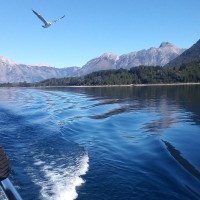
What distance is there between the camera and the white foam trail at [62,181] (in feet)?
47.1

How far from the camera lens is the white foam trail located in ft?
47.1

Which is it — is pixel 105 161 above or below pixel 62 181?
below

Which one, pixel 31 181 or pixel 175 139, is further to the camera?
pixel 175 139

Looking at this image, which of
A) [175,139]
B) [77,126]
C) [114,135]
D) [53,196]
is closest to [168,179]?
[53,196]

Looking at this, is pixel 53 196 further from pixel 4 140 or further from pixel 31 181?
pixel 4 140

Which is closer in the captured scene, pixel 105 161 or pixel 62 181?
pixel 62 181

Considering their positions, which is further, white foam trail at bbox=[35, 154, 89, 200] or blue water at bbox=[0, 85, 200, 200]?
blue water at bbox=[0, 85, 200, 200]

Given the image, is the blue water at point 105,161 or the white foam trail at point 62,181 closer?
the white foam trail at point 62,181

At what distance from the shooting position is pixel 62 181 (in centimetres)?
1633

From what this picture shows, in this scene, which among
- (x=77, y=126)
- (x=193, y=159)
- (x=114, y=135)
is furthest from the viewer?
(x=77, y=126)

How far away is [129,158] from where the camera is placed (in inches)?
830

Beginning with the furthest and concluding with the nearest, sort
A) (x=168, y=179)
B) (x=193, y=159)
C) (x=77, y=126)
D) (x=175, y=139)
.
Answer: (x=77, y=126), (x=175, y=139), (x=193, y=159), (x=168, y=179)

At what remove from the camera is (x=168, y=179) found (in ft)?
54.2

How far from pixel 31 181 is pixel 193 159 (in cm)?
963
